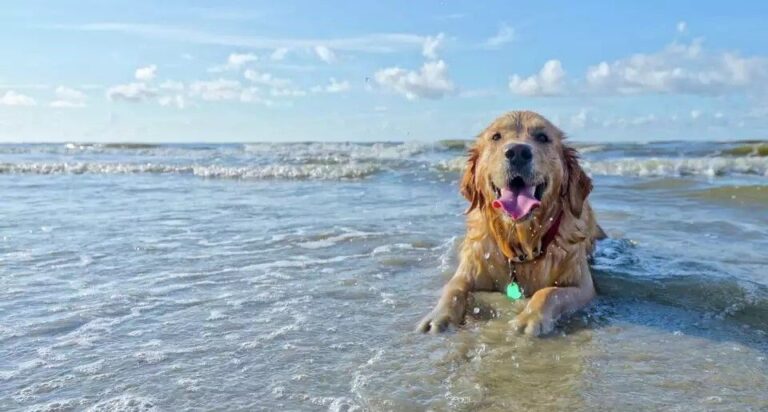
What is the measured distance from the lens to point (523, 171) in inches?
167

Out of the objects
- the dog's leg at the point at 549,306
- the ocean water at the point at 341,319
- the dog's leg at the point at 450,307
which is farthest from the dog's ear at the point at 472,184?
the dog's leg at the point at 549,306

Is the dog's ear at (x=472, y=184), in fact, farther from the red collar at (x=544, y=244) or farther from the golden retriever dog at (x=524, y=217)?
the red collar at (x=544, y=244)

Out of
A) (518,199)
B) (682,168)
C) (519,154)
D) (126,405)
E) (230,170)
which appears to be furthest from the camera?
(230,170)

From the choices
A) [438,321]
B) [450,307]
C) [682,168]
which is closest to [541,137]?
[450,307]

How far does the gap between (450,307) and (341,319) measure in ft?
2.13

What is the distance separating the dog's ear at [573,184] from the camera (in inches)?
185

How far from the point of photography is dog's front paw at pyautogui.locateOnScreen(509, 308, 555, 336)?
3736 mm

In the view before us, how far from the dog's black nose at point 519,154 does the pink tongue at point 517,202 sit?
195mm

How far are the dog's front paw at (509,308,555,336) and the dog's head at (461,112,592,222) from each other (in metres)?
0.69

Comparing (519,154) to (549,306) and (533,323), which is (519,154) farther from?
(533,323)

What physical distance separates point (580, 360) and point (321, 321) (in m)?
1.49

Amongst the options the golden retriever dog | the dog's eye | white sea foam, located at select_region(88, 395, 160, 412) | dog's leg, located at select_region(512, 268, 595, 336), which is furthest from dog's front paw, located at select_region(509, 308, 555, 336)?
white sea foam, located at select_region(88, 395, 160, 412)

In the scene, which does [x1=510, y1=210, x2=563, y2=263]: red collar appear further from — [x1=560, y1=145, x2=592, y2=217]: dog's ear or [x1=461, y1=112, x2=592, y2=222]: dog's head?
[x1=560, y1=145, x2=592, y2=217]: dog's ear

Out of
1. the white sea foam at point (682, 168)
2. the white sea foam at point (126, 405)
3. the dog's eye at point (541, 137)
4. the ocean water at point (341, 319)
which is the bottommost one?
the white sea foam at point (126, 405)
